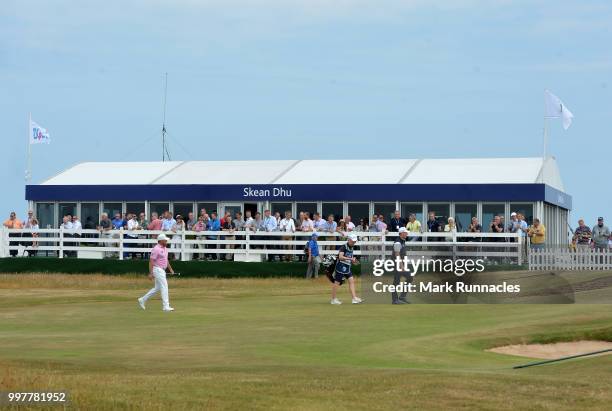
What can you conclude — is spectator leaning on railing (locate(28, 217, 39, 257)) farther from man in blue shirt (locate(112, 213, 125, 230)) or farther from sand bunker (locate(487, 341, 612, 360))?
sand bunker (locate(487, 341, 612, 360))

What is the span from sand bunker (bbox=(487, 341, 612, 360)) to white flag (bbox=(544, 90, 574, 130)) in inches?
927

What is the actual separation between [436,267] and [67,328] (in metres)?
9.59

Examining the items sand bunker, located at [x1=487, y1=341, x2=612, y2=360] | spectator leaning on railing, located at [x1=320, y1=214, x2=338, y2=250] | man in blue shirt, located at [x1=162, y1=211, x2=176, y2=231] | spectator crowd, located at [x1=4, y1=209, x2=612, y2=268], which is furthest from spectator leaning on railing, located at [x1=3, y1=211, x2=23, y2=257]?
sand bunker, located at [x1=487, y1=341, x2=612, y2=360]

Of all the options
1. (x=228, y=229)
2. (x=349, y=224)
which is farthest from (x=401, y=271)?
(x=228, y=229)

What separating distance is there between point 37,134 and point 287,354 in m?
34.2

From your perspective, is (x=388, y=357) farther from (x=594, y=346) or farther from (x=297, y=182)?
(x=297, y=182)

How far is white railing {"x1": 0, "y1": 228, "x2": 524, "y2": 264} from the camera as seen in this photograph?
39.8m

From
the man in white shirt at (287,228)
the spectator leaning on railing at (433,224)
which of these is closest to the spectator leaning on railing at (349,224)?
the man in white shirt at (287,228)

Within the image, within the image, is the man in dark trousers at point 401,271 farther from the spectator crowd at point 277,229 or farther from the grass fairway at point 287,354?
the spectator crowd at point 277,229

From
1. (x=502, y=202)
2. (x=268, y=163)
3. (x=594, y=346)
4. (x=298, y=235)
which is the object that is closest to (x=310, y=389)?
(x=594, y=346)

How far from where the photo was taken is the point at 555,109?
152 feet

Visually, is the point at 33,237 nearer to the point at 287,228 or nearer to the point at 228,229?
the point at 228,229

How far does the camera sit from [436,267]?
98.8 feet

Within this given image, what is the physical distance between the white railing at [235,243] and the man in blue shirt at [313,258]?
75 cm
